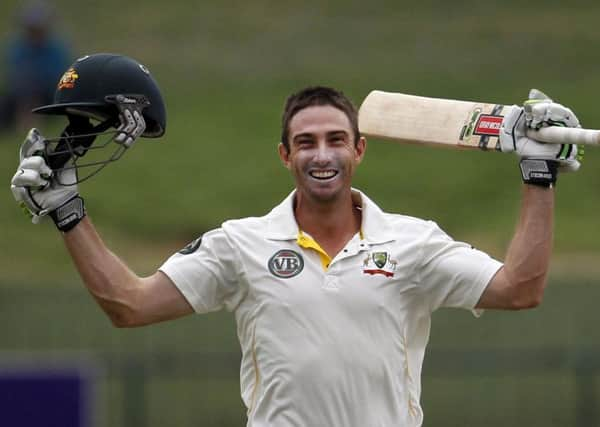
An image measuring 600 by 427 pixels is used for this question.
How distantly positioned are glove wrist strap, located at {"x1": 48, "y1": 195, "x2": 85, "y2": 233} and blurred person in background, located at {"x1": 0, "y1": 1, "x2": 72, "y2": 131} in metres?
8.05

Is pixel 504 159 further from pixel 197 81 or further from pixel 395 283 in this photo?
pixel 395 283

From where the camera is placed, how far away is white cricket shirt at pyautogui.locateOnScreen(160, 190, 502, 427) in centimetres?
472

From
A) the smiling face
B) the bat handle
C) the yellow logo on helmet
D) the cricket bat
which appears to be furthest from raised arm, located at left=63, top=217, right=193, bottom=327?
the bat handle

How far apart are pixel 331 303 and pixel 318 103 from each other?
641 millimetres

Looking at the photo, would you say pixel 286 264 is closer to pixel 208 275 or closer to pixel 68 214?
pixel 208 275

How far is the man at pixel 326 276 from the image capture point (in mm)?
4711

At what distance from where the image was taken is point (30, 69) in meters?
12.9

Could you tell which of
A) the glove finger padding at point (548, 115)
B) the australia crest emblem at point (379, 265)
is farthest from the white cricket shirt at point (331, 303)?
the glove finger padding at point (548, 115)

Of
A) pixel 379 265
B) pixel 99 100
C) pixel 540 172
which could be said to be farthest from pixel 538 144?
pixel 99 100

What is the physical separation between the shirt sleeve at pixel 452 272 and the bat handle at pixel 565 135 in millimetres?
430

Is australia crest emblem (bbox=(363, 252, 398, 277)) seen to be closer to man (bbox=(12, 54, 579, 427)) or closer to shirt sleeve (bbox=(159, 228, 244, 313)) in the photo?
man (bbox=(12, 54, 579, 427))

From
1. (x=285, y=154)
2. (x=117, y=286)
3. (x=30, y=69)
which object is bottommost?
(x=30, y=69)

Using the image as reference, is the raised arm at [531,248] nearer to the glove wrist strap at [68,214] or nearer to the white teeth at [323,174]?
the white teeth at [323,174]

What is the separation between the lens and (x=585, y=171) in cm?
1279
